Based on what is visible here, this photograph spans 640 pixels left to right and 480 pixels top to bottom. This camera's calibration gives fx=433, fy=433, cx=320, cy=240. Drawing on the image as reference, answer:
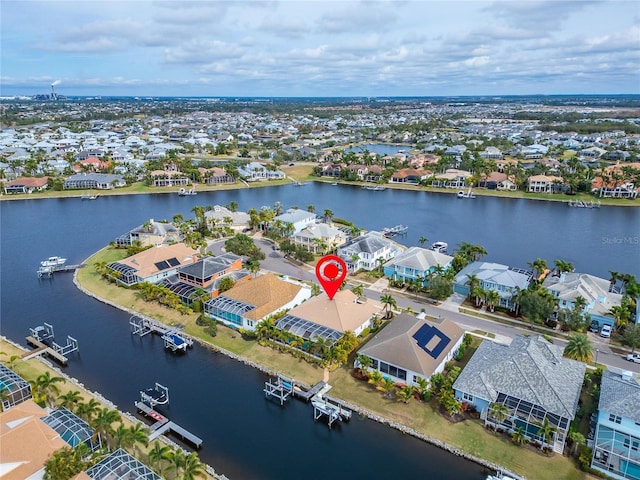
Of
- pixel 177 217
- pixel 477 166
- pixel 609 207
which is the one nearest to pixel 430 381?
pixel 177 217

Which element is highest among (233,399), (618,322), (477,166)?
(477,166)

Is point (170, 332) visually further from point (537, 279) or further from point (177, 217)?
point (537, 279)

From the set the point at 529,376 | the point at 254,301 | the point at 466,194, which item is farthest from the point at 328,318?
the point at 466,194

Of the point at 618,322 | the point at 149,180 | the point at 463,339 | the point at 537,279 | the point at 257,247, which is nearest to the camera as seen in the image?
the point at 463,339

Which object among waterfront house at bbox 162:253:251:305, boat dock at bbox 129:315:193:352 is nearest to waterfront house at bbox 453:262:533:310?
waterfront house at bbox 162:253:251:305

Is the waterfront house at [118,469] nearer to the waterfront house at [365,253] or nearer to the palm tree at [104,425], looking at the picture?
the palm tree at [104,425]

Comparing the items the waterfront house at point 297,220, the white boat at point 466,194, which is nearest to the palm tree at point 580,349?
the waterfront house at point 297,220

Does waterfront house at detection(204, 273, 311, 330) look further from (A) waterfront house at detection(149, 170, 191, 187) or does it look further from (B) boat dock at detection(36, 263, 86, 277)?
(A) waterfront house at detection(149, 170, 191, 187)
